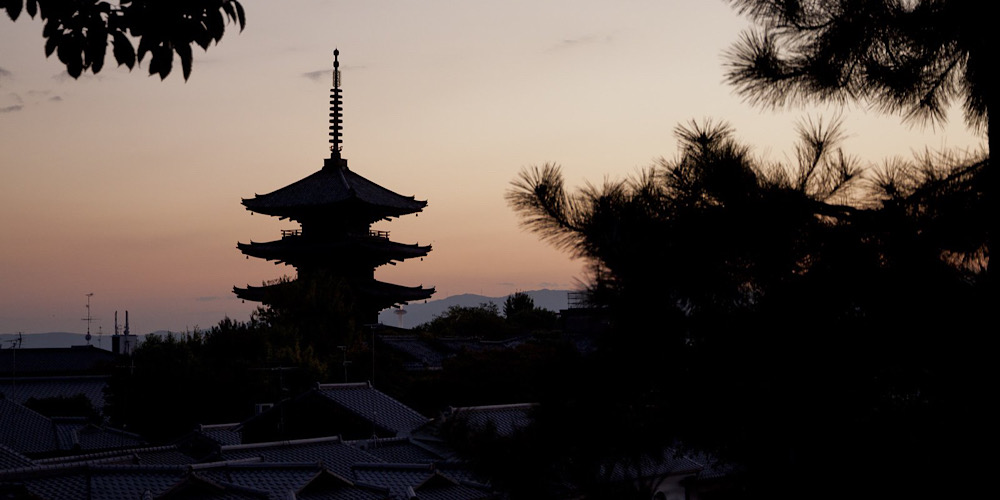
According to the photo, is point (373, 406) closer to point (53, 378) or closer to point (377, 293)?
point (377, 293)

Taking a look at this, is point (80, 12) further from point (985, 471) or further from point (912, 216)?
point (985, 471)

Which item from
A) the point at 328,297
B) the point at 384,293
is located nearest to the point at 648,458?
the point at 328,297

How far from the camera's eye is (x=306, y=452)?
24859 mm

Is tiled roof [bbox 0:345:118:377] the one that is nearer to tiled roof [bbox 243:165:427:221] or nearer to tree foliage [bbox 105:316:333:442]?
tiled roof [bbox 243:165:427:221]

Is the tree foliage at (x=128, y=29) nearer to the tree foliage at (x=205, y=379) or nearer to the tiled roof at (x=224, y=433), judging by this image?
the tiled roof at (x=224, y=433)

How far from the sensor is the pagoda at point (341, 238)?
49.2m

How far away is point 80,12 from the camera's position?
431cm

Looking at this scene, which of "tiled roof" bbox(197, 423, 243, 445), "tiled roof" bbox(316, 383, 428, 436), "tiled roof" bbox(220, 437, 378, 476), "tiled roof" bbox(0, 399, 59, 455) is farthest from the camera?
"tiled roof" bbox(316, 383, 428, 436)

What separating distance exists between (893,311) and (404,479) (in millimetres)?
17340

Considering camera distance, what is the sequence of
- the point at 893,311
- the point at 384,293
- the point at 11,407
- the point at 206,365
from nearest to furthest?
the point at 893,311 → the point at 11,407 → the point at 206,365 → the point at 384,293

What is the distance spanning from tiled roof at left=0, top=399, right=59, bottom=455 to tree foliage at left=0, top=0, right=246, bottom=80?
27.9 meters

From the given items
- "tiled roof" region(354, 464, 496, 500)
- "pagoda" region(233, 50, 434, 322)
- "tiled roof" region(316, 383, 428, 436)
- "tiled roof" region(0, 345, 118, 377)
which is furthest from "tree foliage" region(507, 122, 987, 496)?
"tiled roof" region(0, 345, 118, 377)

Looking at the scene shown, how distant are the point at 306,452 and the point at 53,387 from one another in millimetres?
28281

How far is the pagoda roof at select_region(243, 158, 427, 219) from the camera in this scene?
165 feet
